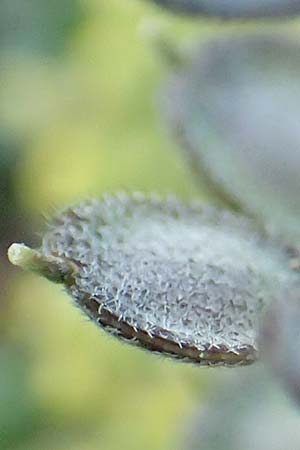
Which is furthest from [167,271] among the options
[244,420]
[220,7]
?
[244,420]

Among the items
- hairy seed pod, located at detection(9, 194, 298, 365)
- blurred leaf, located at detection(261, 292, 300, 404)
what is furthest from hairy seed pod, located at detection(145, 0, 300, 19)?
blurred leaf, located at detection(261, 292, 300, 404)

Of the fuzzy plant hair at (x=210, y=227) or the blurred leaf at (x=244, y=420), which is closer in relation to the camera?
the fuzzy plant hair at (x=210, y=227)

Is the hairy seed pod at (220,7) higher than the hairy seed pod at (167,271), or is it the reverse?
the hairy seed pod at (220,7)

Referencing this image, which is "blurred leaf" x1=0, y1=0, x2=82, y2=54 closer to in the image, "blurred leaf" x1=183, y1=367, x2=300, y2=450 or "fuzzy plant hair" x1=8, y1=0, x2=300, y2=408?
"blurred leaf" x1=183, y1=367, x2=300, y2=450

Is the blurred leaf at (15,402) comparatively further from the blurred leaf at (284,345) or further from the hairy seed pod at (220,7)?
the blurred leaf at (284,345)

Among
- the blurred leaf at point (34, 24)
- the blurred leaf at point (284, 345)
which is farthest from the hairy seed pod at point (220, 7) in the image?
the blurred leaf at point (34, 24)

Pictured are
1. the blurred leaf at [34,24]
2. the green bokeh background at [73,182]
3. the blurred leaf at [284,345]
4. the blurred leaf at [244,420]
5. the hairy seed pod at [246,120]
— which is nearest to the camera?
the blurred leaf at [284,345]
